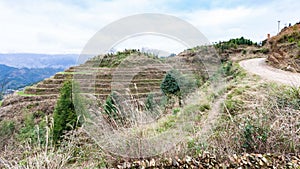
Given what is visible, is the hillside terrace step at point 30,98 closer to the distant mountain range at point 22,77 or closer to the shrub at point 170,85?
the distant mountain range at point 22,77

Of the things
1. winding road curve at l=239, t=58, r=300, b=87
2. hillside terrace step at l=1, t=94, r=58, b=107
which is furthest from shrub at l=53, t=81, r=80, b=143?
hillside terrace step at l=1, t=94, r=58, b=107

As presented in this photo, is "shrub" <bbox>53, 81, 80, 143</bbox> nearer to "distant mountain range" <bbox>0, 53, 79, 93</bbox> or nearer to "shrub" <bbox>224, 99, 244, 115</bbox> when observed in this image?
"shrub" <bbox>224, 99, 244, 115</bbox>

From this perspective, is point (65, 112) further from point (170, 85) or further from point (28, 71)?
point (28, 71)

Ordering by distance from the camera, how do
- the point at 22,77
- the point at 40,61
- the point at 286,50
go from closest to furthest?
the point at 286,50
the point at 22,77
the point at 40,61

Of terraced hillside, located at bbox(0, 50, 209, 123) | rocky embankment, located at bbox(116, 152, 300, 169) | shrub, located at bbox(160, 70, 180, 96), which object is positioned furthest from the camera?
shrub, located at bbox(160, 70, 180, 96)

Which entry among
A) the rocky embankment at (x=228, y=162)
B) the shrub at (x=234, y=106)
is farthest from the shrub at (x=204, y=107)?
the rocky embankment at (x=228, y=162)

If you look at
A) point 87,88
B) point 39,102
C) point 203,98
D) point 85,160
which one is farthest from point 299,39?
point 39,102

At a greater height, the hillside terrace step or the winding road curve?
the winding road curve

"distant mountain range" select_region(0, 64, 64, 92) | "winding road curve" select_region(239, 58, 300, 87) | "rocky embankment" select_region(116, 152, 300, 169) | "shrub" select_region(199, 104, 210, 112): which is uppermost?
"winding road curve" select_region(239, 58, 300, 87)

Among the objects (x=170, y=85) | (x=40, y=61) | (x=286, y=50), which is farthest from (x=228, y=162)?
(x=40, y=61)

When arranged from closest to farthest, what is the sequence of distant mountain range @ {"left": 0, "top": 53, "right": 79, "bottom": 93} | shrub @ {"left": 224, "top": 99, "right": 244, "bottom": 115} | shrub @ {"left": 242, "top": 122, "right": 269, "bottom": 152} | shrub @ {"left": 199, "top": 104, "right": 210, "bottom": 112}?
1. shrub @ {"left": 242, "top": 122, "right": 269, "bottom": 152}
2. shrub @ {"left": 224, "top": 99, "right": 244, "bottom": 115}
3. shrub @ {"left": 199, "top": 104, "right": 210, "bottom": 112}
4. distant mountain range @ {"left": 0, "top": 53, "right": 79, "bottom": 93}

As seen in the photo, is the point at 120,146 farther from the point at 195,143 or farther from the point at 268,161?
the point at 268,161

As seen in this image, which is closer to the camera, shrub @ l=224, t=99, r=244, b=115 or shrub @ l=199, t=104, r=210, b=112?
shrub @ l=224, t=99, r=244, b=115

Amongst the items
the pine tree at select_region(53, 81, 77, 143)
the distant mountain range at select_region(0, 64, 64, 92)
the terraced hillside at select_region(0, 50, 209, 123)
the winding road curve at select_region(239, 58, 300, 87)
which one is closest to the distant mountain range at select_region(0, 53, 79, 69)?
the distant mountain range at select_region(0, 64, 64, 92)
